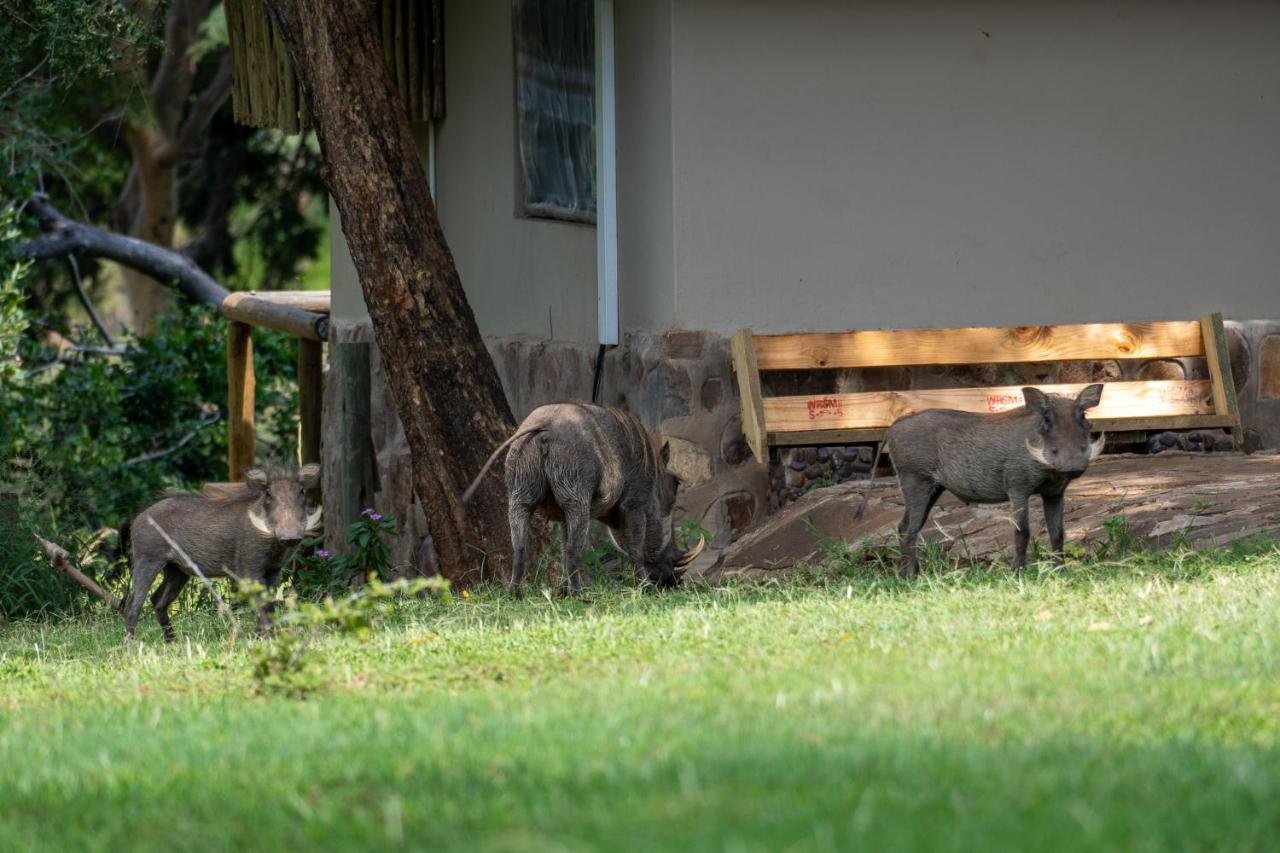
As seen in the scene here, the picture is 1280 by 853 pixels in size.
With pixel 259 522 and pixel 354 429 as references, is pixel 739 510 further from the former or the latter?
pixel 354 429

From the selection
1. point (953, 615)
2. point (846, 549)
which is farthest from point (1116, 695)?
point (846, 549)

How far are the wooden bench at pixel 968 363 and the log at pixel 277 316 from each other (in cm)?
548

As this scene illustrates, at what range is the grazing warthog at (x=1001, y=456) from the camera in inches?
289

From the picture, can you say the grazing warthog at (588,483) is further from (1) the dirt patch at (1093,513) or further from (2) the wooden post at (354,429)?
(2) the wooden post at (354,429)

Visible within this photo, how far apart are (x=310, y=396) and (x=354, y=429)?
3214 millimetres

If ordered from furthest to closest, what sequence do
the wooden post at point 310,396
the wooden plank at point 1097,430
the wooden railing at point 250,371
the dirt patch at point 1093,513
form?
the wooden post at point 310,396 < the wooden railing at point 250,371 < the wooden plank at point 1097,430 < the dirt patch at point 1093,513

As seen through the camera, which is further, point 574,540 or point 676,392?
point 676,392

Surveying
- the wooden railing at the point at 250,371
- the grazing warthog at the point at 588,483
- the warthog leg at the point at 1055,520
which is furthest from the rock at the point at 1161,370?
the wooden railing at the point at 250,371

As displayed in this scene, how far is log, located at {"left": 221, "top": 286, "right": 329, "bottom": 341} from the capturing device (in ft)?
47.3

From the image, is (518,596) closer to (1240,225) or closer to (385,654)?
(385,654)

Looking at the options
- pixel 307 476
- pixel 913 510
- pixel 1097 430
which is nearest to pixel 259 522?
pixel 307 476

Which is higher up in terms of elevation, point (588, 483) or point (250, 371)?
point (250, 371)

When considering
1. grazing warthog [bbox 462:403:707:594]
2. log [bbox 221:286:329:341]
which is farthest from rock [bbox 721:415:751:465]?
log [bbox 221:286:329:341]

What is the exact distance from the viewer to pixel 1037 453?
738 cm
